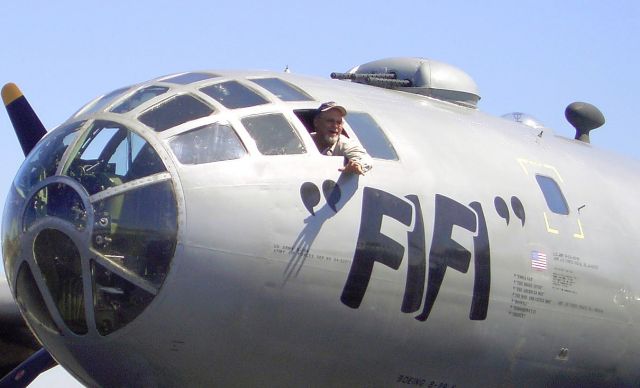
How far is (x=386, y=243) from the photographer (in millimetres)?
9852

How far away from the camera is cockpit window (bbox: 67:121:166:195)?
9.18 m

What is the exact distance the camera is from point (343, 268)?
960 cm

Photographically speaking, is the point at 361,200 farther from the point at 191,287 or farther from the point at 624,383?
the point at 624,383

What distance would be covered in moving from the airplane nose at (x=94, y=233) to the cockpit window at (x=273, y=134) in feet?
2.90

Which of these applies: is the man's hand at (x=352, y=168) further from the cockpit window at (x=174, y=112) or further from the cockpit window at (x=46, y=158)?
the cockpit window at (x=46, y=158)

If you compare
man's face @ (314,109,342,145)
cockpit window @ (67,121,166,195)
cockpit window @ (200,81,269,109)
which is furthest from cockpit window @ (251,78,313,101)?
cockpit window @ (67,121,166,195)

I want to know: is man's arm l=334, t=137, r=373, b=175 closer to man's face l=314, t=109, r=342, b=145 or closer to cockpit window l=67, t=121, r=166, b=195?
man's face l=314, t=109, r=342, b=145

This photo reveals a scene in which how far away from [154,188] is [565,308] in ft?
14.3

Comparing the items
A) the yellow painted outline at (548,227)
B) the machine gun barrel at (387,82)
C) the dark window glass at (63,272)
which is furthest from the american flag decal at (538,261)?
the dark window glass at (63,272)

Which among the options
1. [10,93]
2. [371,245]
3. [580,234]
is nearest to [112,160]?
[371,245]

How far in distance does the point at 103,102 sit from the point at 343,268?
8.32 ft

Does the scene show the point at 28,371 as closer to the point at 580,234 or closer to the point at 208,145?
the point at 208,145

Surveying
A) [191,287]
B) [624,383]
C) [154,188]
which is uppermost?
[154,188]

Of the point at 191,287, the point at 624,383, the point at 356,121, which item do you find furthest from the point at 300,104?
the point at 624,383
